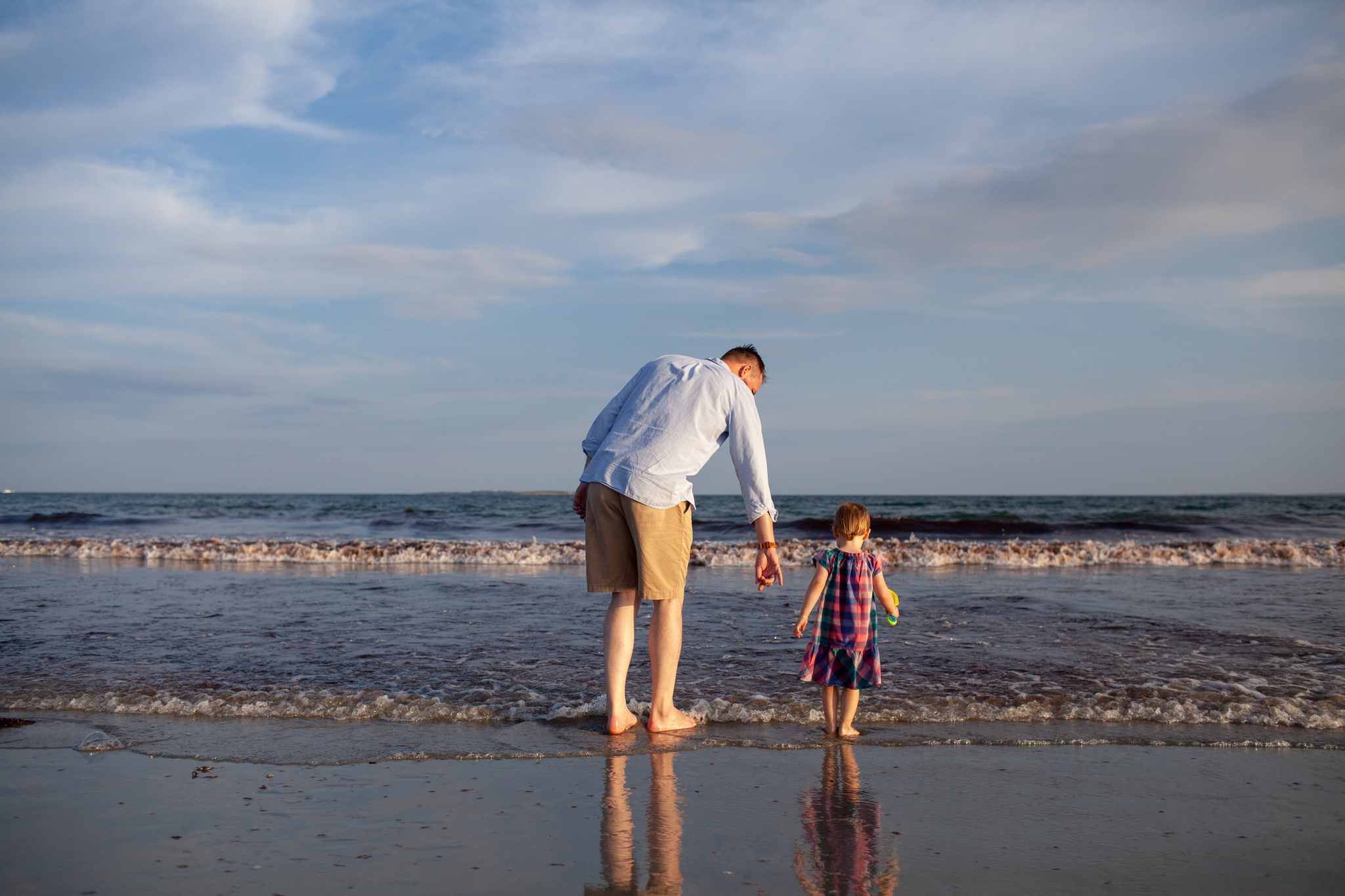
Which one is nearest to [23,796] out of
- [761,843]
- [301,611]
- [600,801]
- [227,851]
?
[227,851]

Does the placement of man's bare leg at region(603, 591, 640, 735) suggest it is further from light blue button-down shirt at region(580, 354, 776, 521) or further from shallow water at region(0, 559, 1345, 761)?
light blue button-down shirt at region(580, 354, 776, 521)

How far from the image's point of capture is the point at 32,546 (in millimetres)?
14289

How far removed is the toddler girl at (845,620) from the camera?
3607 mm

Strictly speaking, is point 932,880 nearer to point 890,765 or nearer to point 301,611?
point 890,765

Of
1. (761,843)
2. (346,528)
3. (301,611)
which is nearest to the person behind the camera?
(761,843)

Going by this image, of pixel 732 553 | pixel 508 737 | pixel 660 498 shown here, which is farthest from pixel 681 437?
pixel 732 553

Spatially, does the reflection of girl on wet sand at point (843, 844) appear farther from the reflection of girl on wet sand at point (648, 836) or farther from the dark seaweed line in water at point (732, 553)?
the dark seaweed line in water at point (732, 553)

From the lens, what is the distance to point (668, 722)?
359cm

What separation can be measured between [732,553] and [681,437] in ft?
33.5

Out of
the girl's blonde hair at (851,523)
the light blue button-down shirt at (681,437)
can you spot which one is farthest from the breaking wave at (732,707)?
the light blue button-down shirt at (681,437)

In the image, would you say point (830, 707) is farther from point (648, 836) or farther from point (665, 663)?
point (648, 836)

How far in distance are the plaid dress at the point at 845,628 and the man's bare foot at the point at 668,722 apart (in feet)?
1.87

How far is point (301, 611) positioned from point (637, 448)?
4.94 metres

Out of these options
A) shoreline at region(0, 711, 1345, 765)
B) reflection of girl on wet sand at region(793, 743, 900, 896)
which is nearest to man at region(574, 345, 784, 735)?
shoreline at region(0, 711, 1345, 765)
